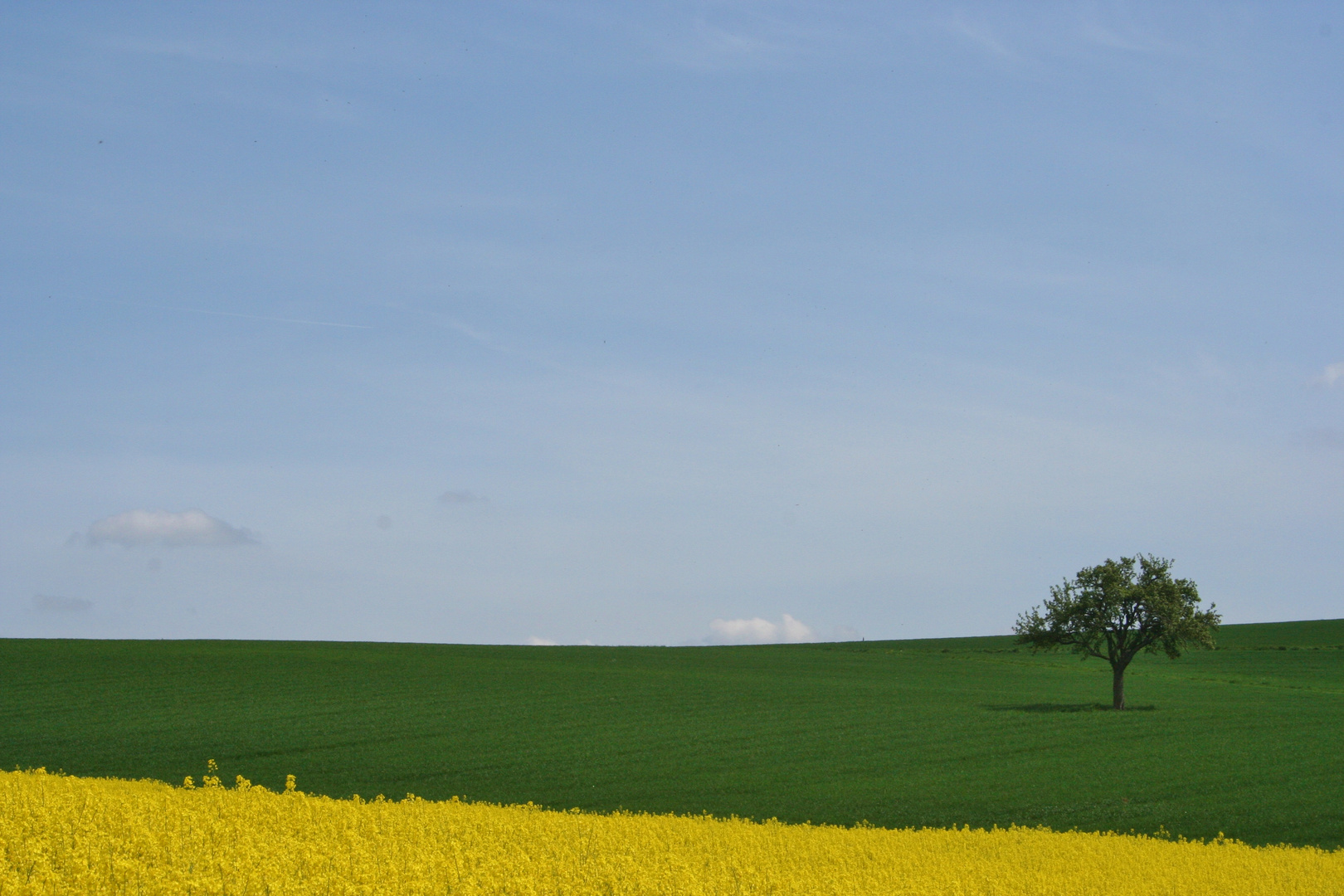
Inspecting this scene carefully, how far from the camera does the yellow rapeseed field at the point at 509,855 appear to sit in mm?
9375

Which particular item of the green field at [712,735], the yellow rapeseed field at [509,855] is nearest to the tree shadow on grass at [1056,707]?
the green field at [712,735]

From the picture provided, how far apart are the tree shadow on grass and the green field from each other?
1.42 feet

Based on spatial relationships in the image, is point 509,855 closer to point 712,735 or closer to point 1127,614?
point 712,735

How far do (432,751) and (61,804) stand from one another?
2228 centimetres

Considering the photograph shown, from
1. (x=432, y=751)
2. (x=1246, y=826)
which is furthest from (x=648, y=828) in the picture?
(x=432, y=751)

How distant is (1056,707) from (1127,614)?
5.32 m

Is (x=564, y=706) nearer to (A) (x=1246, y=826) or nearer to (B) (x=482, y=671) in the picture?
(B) (x=482, y=671)

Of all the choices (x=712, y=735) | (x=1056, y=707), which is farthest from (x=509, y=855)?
(x=1056, y=707)

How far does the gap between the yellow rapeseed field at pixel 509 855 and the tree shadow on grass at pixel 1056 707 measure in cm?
2709

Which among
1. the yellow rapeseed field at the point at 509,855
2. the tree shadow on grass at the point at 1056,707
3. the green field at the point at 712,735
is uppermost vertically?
the yellow rapeseed field at the point at 509,855

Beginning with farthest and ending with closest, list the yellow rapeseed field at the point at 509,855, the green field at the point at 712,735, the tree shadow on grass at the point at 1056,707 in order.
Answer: the tree shadow on grass at the point at 1056,707 → the green field at the point at 712,735 → the yellow rapeseed field at the point at 509,855

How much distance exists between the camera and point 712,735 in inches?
1491

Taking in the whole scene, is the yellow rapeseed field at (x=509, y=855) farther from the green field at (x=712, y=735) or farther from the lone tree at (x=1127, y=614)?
the lone tree at (x=1127, y=614)

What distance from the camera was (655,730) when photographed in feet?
126
